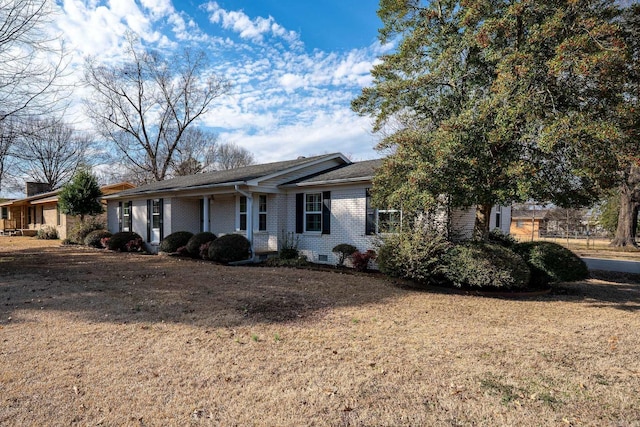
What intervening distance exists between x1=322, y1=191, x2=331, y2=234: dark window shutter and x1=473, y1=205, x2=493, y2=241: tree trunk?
4.80 meters

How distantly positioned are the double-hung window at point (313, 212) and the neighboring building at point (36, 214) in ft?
61.4

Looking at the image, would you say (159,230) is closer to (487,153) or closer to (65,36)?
(65,36)

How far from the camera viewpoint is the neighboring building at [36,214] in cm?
2680

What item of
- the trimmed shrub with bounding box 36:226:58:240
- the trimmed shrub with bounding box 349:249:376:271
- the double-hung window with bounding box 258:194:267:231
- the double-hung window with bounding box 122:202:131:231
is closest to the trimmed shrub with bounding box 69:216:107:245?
the double-hung window with bounding box 122:202:131:231

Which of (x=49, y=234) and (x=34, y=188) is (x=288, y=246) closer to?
(x=49, y=234)

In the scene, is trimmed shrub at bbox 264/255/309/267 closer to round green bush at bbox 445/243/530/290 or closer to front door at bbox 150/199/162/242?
round green bush at bbox 445/243/530/290

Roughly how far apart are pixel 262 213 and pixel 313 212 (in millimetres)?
2214

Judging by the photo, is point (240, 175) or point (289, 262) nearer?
point (289, 262)

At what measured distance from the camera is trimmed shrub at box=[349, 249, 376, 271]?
443 inches

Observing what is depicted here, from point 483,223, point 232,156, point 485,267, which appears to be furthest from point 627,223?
point 232,156

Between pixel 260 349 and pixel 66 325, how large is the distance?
10.4 feet

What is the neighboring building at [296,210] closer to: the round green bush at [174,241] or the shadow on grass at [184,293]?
the round green bush at [174,241]

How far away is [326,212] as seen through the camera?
1288 cm

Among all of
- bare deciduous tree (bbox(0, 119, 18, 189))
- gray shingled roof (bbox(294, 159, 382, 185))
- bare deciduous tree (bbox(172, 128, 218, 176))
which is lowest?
gray shingled roof (bbox(294, 159, 382, 185))
